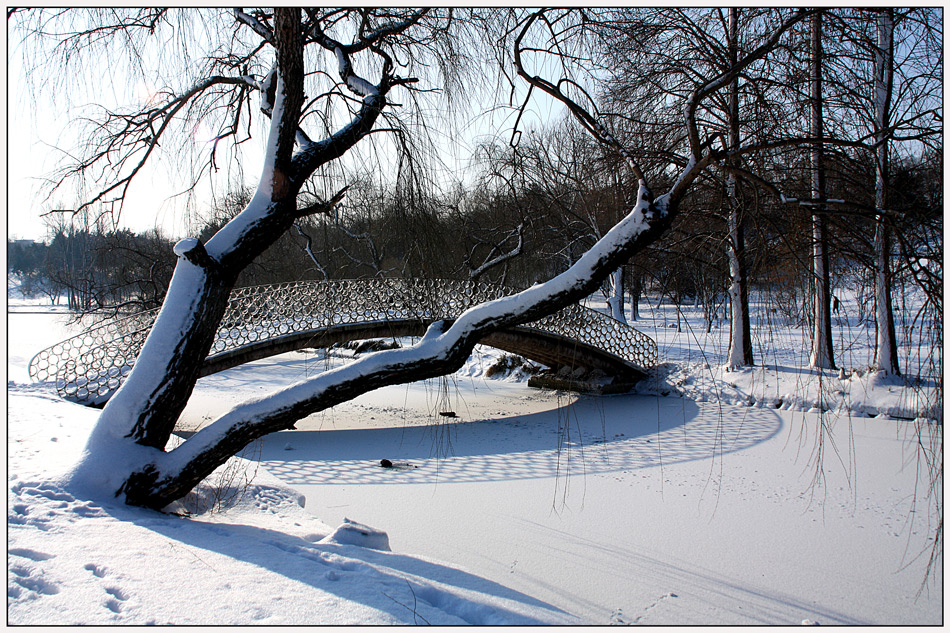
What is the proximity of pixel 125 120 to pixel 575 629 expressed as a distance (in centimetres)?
359

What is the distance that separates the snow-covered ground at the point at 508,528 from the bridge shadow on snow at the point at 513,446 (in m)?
0.04

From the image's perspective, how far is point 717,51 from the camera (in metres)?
2.71

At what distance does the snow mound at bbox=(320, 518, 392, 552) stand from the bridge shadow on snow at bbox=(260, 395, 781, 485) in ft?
5.82

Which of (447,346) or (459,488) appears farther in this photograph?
(459,488)

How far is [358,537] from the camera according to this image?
10.4ft

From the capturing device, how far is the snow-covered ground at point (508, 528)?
7.06 ft

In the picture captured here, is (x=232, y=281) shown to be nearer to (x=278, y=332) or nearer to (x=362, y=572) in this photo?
(x=362, y=572)

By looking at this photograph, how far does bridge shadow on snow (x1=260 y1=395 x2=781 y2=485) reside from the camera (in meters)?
5.91

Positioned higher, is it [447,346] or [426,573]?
[447,346]

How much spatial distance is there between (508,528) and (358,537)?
148cm

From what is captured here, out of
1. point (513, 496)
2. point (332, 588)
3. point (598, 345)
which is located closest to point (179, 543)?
point (332, 588)

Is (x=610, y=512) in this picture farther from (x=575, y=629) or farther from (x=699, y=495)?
(x=575, y=629)

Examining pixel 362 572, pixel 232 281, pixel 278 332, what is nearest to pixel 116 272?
pixel 278 332

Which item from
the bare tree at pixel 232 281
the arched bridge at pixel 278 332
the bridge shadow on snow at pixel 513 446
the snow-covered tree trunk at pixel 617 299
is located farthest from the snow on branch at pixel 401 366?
the snow-covered tree trunk at pixel 617 299
